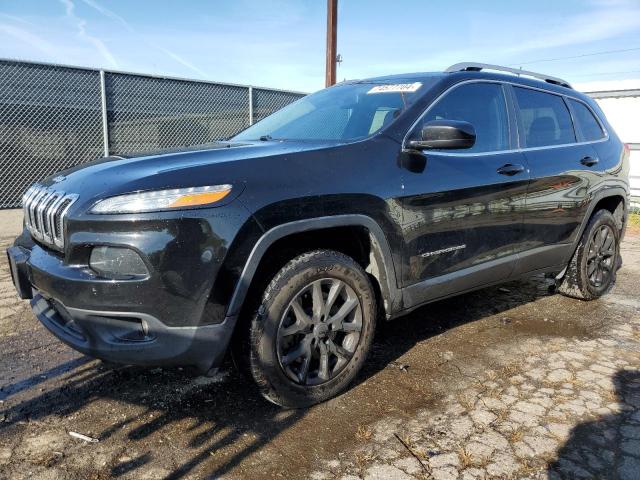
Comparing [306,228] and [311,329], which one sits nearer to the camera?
[306,228]

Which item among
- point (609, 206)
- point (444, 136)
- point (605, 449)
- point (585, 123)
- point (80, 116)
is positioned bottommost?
point (605, 449)

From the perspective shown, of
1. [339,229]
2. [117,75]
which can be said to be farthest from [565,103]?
[117,75]

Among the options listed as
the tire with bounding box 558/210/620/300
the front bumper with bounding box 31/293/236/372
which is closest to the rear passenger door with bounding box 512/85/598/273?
the tire with bounding box 558/210/620/300

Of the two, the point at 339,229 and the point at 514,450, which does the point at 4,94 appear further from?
the point at 514,450

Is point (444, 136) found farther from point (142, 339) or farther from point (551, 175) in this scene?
point (142, 339)

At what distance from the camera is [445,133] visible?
2666 millimetres

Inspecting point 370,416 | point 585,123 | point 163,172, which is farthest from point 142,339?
point 585,123

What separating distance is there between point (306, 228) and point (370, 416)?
3.20 ft

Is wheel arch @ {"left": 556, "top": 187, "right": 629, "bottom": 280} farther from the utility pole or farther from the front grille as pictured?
the utility pole

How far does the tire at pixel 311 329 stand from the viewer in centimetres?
229

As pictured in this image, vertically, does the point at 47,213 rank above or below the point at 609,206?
above

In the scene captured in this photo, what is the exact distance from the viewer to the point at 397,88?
319 centimetres

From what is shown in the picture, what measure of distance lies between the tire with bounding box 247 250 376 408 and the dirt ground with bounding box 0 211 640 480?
156 millimetres

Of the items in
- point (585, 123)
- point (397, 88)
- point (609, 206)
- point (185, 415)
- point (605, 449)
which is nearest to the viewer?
point (605, 449)
